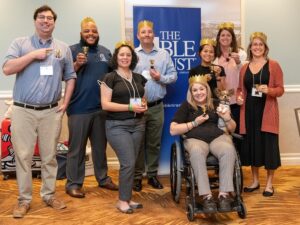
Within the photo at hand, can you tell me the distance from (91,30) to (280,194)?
2.32 meters

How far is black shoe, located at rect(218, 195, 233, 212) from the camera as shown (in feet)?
9.10

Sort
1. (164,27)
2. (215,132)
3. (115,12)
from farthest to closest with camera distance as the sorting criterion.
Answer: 1. (115,12)
2. (164,27)
3. (215,132)

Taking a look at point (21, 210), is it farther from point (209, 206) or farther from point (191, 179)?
point (209, 206)

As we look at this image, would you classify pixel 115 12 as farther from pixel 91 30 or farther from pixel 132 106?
pixel 132 106

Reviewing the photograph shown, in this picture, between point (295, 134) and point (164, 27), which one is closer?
point (164, 27)

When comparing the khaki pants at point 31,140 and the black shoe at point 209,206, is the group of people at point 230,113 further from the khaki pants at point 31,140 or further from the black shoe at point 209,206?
the khaki pants at point 31,140

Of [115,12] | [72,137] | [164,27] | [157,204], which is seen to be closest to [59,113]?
[72,137]

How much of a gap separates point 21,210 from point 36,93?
96 centimetres

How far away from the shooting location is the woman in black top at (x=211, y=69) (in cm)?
358

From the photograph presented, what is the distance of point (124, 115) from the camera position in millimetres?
3051

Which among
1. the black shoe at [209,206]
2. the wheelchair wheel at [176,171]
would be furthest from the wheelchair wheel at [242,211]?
the wheelchair wheel at [176,171]

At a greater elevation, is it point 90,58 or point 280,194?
point 90,58

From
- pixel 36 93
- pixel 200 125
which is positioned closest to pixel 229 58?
pixel 200 125

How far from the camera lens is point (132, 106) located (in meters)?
3.01
